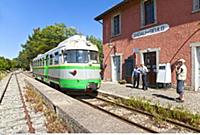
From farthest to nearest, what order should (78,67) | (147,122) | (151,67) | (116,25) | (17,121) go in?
1. (116,25)
2. (151,67)
3. (78,67)
4. (17,121)
5. (147,122)

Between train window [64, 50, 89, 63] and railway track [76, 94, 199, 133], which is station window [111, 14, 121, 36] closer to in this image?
train window [64, 50, 89, 63]

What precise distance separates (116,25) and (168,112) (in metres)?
13.6

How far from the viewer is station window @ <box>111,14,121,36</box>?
19766 millimetres

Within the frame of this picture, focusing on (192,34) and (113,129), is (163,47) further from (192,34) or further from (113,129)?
(113,129)

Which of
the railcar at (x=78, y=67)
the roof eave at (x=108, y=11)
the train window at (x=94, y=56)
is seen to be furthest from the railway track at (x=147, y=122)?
the roof eave at (x=108, y=11)

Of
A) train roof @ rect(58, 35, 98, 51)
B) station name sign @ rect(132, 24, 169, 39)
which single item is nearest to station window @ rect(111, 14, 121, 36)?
station name sign @ rect(132, 24, 169, 39)

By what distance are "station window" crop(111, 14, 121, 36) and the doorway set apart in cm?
214

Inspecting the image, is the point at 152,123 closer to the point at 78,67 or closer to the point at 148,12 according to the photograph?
the point at 78,67

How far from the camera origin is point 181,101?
9.71 m

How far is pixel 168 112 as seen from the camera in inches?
311

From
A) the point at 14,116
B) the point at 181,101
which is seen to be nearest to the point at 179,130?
the point at 181,101

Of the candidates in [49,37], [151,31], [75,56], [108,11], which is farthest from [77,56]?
[49,37]

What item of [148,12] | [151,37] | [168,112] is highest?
[148,12]

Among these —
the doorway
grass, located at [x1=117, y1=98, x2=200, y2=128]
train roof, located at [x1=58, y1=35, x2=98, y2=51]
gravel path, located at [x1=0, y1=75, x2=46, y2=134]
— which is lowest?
gravel path, located at [x1=0, y1=75, x2=46, y2=134]
